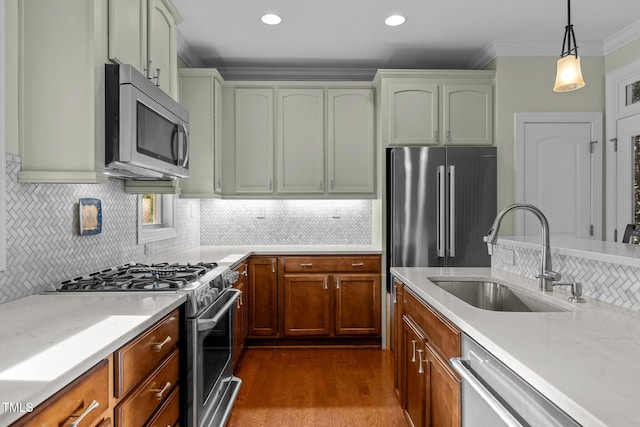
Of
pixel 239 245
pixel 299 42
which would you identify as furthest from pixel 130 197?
pixel 299 42

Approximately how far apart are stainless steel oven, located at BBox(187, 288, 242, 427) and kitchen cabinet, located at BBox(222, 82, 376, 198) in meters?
1.72

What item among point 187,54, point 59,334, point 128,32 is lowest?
point 59,334

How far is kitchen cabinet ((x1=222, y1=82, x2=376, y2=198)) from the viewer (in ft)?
13.3

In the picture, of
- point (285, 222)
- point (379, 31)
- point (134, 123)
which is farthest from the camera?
point (285, 222)

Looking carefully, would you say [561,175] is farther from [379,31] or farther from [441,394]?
[441,394]

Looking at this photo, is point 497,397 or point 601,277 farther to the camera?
point 601,277

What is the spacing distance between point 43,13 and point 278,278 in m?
2.58

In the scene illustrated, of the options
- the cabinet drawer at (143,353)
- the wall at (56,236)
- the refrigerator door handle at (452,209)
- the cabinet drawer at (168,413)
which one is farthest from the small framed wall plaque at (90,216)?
the refrigerator door handle at (452,209)

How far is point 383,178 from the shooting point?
12.5ft

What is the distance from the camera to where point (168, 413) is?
1.64 meters

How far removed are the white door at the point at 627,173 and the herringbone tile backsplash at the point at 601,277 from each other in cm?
224

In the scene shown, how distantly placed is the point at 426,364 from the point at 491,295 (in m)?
0.55

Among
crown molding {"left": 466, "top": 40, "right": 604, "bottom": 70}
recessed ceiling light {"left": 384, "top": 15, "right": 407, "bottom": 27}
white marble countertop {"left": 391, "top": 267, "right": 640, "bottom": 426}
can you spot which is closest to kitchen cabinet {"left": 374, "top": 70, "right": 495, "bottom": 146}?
crown molding {"left": 466, "top": 40, "right": 604, "bottom": 70}

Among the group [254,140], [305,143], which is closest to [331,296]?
[305,143]
